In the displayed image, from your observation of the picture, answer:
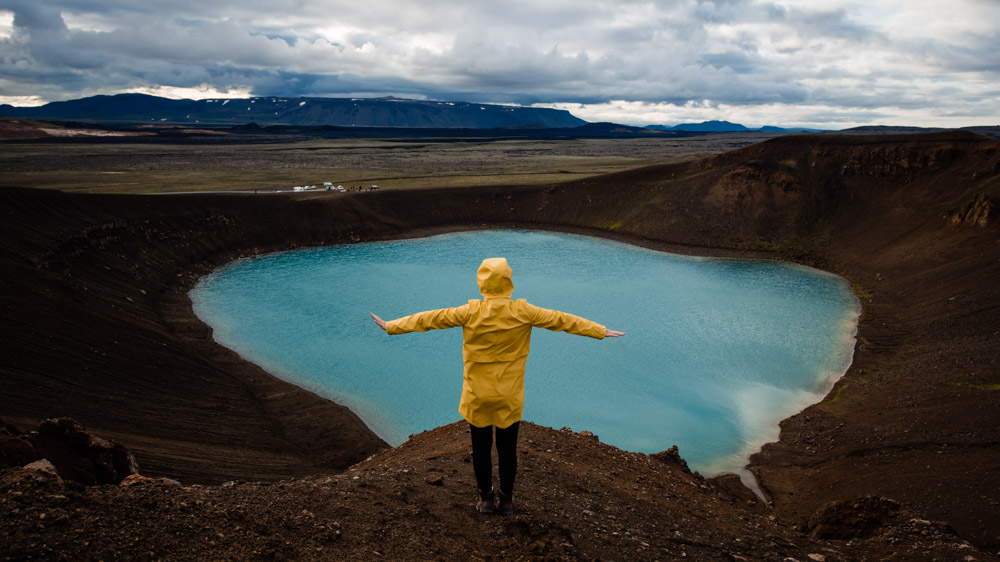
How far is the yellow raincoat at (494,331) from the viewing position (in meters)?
5.63

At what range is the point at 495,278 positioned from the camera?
5656 millimetres

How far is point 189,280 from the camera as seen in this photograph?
32.7 m

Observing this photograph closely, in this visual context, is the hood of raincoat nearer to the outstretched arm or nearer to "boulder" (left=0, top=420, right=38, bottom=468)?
the outstretched arm

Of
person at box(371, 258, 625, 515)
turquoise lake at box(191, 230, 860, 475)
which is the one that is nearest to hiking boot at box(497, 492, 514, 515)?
person at box(371, 258, 625, 515)

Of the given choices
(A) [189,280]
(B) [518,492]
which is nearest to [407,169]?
(A) [189,280]

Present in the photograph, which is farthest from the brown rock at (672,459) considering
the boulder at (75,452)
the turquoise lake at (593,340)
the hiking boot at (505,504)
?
the boulder at (75,452)

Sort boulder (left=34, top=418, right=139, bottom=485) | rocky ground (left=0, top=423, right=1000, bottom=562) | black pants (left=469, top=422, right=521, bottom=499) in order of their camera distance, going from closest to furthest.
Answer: rocky ground (left=0, top=423, right=1000, bottom=562)
black pants (left=469, top=422, right=521, bottom=499)
boulder (left=34, top=418, right=139, bottom=485)

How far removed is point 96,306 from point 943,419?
26261 millimetres

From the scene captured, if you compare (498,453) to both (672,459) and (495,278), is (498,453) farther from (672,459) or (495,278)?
(672,459)

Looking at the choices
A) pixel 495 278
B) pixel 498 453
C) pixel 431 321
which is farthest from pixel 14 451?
pixel 495 278

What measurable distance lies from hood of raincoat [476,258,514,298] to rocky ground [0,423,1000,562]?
8.62ft

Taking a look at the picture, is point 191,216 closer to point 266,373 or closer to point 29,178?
point 266,373

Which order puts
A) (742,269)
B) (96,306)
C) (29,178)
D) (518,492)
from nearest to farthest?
(518,492) < (96,306) < (742,269) < (29,178)

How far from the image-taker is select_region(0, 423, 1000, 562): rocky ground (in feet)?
15.9
